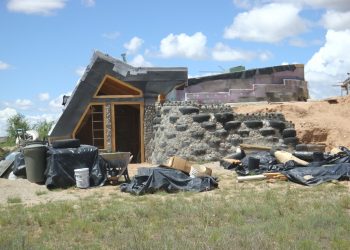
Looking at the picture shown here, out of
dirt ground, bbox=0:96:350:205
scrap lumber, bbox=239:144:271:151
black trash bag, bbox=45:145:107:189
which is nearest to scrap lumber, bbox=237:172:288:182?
dirt ground, bbox=0:96:350:205

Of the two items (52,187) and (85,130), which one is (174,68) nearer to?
(85,130)

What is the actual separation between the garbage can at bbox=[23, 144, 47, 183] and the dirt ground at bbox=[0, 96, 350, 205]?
251mm

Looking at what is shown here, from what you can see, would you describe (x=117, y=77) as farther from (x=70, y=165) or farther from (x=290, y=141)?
(x=70, y=165)

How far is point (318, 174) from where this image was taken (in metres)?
13.3

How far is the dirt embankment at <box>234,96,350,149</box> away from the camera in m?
18.7

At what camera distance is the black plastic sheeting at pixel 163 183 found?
12477 mm

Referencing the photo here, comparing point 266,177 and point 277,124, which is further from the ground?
point 277,124

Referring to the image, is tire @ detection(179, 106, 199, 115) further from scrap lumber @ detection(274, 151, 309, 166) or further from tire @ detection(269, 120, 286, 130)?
scrap lumber @ detection(274, 151, 309, 166)

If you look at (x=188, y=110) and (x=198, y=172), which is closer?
(x=198, y=172)

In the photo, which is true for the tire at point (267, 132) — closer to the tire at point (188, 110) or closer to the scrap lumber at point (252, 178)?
the tire at point (188, 110)

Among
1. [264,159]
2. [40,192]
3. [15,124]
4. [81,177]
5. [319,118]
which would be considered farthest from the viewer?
[15,124]

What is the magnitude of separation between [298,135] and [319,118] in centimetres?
138

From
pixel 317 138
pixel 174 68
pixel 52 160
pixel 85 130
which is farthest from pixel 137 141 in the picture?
pixel 52 160

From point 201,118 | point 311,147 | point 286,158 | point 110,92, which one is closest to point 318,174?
point 286,158
